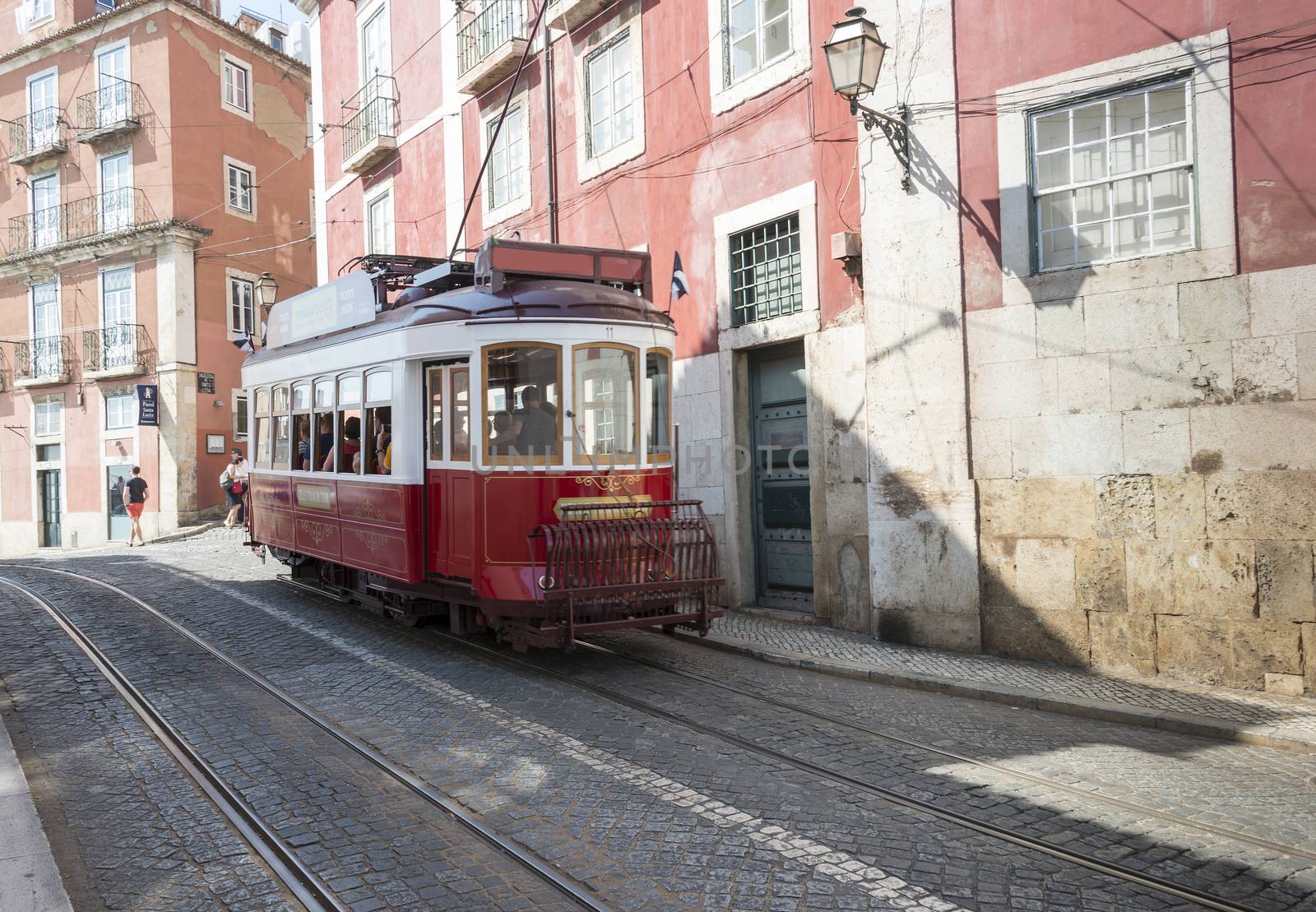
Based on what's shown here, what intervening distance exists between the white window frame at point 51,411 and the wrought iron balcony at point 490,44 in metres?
18.2

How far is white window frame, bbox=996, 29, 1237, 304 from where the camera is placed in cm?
753

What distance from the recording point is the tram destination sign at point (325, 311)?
30.6 ft

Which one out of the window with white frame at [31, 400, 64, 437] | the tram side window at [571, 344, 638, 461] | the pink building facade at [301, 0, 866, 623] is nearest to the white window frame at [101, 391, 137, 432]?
the window with white frame at [31, 400, 64, 437]

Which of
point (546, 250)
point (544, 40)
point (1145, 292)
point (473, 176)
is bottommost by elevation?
point (1145, 292)

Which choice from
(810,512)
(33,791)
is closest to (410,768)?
(33,791)

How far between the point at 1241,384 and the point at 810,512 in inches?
168

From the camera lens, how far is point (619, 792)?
199 inches

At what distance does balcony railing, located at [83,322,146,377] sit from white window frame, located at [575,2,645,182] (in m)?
17.0

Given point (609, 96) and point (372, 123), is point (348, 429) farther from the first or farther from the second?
A: point (372, 123)

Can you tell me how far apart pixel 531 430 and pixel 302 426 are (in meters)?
3.93

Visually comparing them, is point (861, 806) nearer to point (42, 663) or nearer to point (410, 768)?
point (410, 768)

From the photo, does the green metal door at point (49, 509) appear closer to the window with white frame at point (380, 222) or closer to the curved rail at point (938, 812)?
the window with white frame at point (380, 222)

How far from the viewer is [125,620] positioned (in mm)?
10180

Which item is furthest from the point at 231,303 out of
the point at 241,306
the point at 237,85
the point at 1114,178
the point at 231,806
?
the point at 231,806
